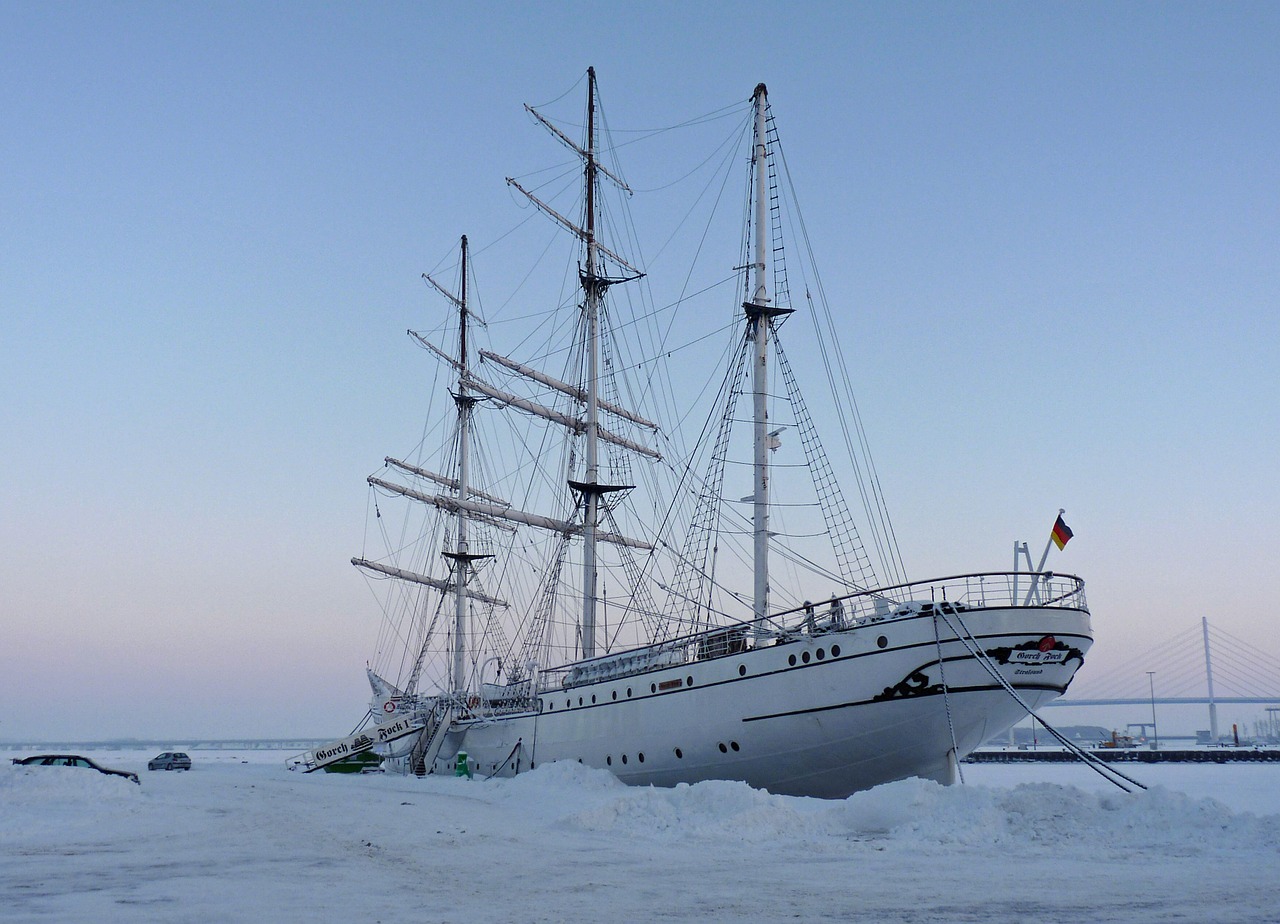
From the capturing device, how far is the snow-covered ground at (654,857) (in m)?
10.8

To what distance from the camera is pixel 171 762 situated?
51.6m

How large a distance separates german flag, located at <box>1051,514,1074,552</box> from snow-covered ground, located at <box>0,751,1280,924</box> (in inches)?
271

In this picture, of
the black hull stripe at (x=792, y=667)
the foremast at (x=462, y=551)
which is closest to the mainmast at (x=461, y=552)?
the foremast at (x=462, y=551)

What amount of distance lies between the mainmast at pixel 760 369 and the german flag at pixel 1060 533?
8583 millimetres

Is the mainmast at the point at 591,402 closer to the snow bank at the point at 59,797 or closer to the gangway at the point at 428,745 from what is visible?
the gangway at the point at 428,745

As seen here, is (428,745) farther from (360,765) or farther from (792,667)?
(792,667)

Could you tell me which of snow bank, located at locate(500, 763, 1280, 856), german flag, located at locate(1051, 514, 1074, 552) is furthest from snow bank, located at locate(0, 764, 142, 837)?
german flag, located at locate(1051, 514, 1074, 552)

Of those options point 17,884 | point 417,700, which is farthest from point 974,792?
point 417,700

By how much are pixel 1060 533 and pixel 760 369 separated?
1149cm

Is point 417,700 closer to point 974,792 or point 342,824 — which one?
point 342,824

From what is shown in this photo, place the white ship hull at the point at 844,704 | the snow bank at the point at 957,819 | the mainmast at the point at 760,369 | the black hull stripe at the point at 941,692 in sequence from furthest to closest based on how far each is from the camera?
the mainmast at the point at 760,369
the white ship hull at the point at 844,704
the black hull stripe at the point at 941,692
the snow bank at the point at 957,819

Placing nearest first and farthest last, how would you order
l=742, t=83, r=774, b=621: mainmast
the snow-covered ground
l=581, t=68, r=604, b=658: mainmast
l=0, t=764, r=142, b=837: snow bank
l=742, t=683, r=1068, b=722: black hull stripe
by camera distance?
the snow-covered ground, l=0, t=764, r=142, b=837: snow bank, l=742, t=683, r=1068, b=722: black hull stripe, l=742, t=83, r=774, b=621: mainmast, l=581, t=68, r=604, b=658: mainmast

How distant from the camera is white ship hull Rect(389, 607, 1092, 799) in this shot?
22.7 meters

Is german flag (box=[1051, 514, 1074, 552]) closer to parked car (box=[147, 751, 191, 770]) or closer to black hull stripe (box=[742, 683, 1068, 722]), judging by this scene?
black hull stripe (box=[742, 683, 1068, 722])
